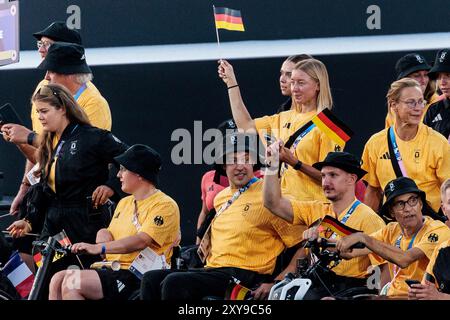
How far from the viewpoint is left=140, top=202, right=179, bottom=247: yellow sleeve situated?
853cm

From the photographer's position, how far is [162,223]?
28.1 feet

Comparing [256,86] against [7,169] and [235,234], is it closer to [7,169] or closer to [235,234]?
[7,169]

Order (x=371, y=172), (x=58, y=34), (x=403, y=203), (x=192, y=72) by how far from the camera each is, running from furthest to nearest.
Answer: (x=192, y=72)
(x=58, y=34)
(x=371, y=172)
(x=403, y=203)

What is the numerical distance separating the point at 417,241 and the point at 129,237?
6.25 feet

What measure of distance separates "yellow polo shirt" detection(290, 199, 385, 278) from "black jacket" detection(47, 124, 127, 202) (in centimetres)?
141

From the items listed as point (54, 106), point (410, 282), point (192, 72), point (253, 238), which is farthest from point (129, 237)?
point (192, 72)

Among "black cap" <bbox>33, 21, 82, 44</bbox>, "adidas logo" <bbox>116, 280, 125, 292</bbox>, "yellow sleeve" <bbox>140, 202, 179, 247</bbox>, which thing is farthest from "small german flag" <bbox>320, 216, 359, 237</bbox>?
"black cap" <bbox>33, 21, 82, 44</bbox>

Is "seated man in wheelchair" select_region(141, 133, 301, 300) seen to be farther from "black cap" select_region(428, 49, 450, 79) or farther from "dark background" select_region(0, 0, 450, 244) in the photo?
"dark background" select_region(0, 0, 450, 244)

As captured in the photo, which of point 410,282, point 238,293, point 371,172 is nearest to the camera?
point 410,282

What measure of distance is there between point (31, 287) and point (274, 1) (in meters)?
3.71

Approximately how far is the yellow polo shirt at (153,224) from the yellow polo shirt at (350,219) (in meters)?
0.88

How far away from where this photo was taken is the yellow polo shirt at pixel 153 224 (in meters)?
8.55

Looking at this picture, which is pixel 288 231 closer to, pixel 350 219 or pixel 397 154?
pixel 350 219
